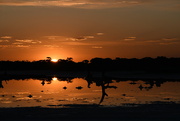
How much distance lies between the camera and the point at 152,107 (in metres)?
26.9

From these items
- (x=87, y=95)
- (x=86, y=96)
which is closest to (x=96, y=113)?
(x=86, y=96)

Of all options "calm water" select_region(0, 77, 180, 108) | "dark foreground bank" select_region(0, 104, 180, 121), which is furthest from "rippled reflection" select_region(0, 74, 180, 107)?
"dark foreground bank" select_region(0, 104, 180, 121)

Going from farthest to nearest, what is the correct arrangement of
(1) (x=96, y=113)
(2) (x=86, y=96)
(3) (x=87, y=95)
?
(3) (x=87, y=95)
(2) (x=86, y=96)
(1) (x=96, y=113)

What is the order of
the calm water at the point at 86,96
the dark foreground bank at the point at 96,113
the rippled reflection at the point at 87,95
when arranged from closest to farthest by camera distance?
1. the dark foreground bank at the point at 96,113
2. the calm water at the point at 86,96
3. the rippled reflection at the point at 87,95

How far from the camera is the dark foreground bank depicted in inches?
881

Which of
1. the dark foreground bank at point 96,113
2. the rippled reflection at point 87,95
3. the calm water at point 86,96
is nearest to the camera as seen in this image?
the dark foreground bank at point 96,113

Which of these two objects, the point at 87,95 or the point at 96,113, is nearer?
the point at 96,113

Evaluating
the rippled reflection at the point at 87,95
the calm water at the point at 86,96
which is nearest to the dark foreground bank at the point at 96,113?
the calm water at the point at 86,96

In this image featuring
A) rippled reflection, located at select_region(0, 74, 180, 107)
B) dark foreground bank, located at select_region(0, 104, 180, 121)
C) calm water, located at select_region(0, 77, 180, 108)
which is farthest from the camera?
rippled reflection, located at select_region(0, 74, 180, 107)

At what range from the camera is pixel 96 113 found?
2444cm

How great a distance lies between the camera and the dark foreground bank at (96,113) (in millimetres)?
22386

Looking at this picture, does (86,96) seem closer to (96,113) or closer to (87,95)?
(87,95)

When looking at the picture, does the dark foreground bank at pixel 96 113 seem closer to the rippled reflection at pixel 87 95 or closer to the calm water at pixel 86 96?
the calm water at pixel 86 96

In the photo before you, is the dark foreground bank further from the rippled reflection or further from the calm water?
the rippled reflection
